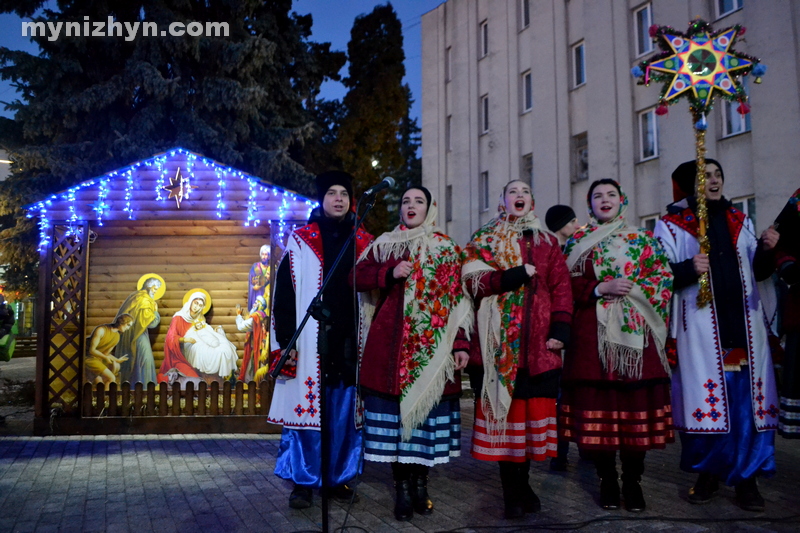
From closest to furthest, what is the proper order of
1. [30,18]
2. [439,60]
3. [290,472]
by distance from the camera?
1. [290,472]
2. [30,18]
3. [439,60]

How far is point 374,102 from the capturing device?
2375cm

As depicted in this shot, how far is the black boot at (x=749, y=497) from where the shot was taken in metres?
4.11

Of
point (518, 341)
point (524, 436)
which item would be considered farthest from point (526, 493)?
point (518, 341)

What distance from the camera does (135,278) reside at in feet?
29.9

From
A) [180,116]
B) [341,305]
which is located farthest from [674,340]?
[180,116]

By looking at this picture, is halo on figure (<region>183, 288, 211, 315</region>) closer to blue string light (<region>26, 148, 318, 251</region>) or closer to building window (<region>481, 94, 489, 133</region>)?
blue string light (<region>26, 148, 318, 251</region>)

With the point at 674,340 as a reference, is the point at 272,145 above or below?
above

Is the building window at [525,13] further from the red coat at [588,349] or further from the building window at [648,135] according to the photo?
the red coat at [588,349]

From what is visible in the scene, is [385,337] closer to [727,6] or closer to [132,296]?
[132,296]

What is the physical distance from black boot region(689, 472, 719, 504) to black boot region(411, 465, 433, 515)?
1731 mm

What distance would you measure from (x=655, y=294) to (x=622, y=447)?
0.98 meters

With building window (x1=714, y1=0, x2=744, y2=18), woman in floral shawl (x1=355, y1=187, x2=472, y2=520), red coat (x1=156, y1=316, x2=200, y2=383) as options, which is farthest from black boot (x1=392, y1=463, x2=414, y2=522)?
building window (x1=714, y1=0, x2=744, y2=18)

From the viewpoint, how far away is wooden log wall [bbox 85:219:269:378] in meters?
8.88

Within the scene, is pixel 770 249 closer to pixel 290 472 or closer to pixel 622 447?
pixel 622 447
